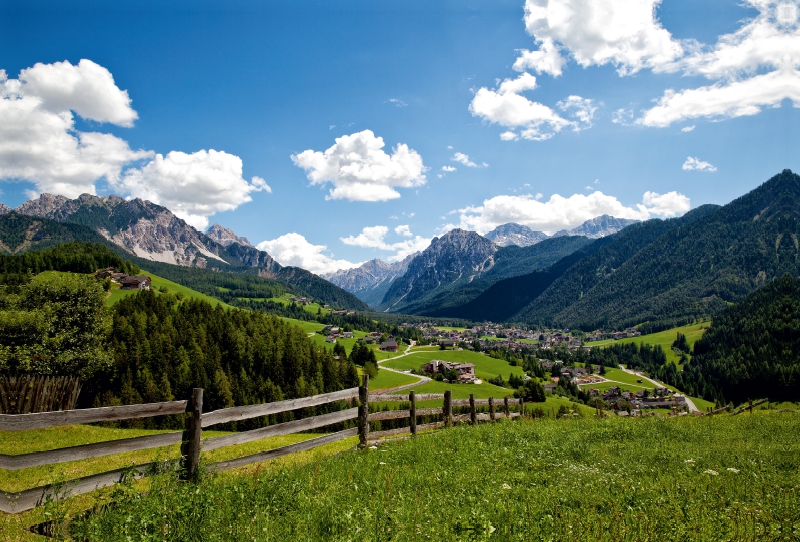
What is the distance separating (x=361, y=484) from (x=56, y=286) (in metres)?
52.5

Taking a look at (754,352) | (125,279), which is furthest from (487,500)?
(754,352)

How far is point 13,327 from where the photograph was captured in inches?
1512

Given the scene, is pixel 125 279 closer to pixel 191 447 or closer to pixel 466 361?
pixel 466 361

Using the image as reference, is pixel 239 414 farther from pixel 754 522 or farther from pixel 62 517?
pixel 754 522

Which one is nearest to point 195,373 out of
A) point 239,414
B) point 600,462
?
point 239,414

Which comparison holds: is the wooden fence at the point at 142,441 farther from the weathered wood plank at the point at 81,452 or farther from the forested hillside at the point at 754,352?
the forested hillside at the point at 754,352

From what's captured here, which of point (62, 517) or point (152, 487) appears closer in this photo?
point (62, 517)

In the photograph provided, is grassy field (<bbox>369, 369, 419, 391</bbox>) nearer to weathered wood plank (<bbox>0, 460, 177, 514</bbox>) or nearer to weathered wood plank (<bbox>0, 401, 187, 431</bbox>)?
weathered wood plank (<bbox>0, 401, 187, 431</bbox>)

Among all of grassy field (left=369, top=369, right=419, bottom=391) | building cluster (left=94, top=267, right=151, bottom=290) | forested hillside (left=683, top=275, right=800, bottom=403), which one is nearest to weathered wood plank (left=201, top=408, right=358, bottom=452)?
grassy field (left=369, top=369, right=419, bottom=391)

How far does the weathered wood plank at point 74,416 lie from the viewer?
6527mm

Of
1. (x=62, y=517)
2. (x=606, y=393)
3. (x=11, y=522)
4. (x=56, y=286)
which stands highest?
(x=56, y=286)

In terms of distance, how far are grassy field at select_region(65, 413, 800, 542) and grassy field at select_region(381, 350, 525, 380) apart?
12341 centimetres

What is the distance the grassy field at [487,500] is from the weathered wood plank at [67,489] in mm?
560

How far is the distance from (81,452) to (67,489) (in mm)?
598
